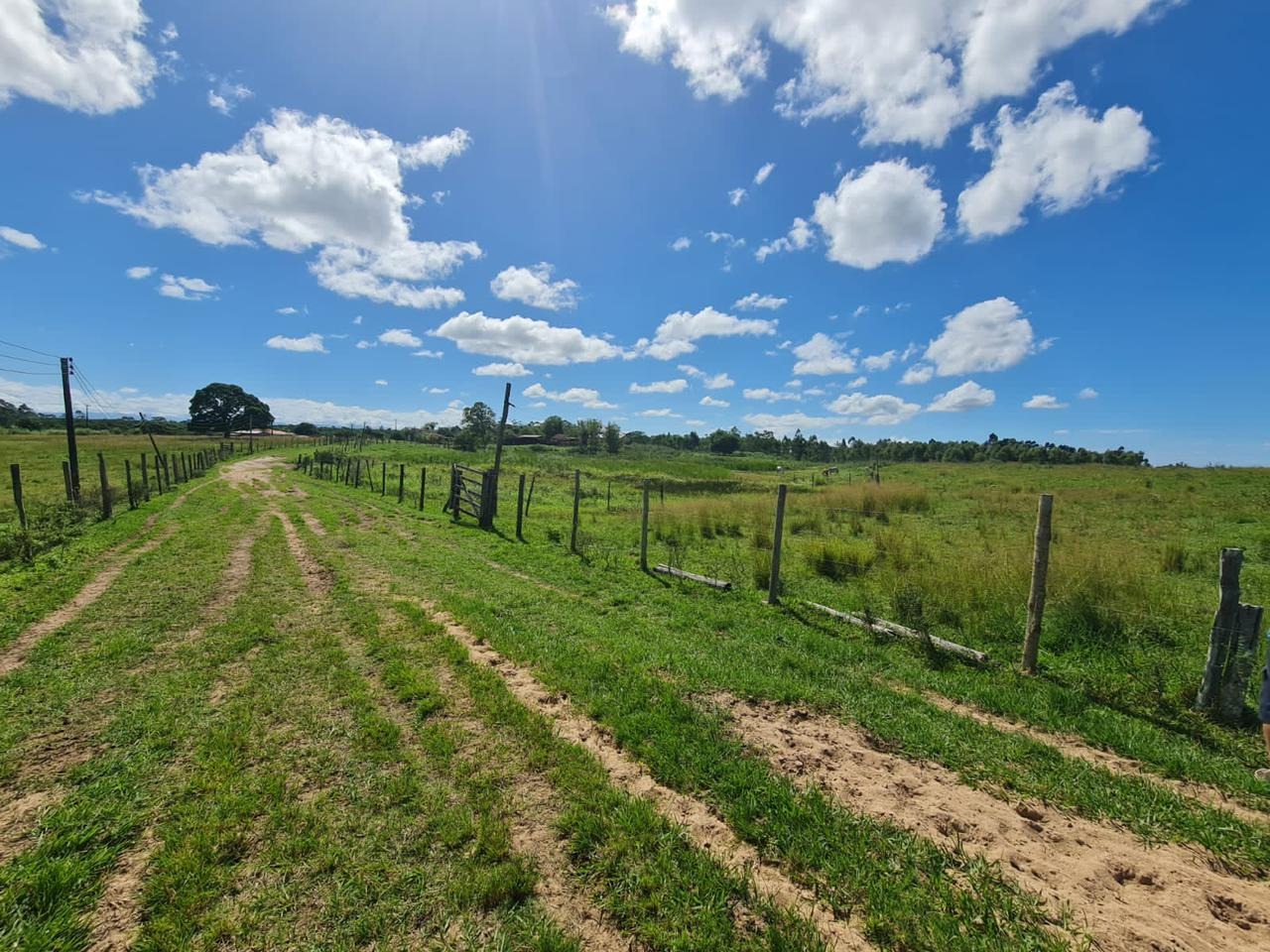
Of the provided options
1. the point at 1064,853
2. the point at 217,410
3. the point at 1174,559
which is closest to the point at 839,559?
the point at 1174,559

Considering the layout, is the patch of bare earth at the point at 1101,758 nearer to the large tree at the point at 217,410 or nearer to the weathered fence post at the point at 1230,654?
the weathered fence post at the point at 1230,654

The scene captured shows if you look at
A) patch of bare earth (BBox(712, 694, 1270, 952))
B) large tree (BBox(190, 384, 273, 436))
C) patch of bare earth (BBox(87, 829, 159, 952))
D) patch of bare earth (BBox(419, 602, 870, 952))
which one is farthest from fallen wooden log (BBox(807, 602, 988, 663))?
large tree (BBox(190, 384, 273, 436))

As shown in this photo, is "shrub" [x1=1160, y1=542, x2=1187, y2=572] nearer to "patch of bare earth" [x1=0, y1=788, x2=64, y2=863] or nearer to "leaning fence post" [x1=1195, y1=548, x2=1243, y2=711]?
"leaning fence post" [x1=1195, y1=548, x2=1243, y2=711]

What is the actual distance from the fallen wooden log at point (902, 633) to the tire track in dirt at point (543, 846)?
5176 mm

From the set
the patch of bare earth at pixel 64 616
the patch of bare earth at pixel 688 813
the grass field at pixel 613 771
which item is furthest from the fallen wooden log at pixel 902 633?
the patch of bare earth at pixel 64 616

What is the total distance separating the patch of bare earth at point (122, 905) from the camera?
2.44 metres

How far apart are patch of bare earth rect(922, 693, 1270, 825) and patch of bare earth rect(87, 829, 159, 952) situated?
6141 millimetres

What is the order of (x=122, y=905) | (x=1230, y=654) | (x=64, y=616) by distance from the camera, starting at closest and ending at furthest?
(x=122, y=905) → (x=1230, y=654) → (x=64, y=616)

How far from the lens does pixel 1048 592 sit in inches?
304

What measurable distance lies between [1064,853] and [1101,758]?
64.4 inches

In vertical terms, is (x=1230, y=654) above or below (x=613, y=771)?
above

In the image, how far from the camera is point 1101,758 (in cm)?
415

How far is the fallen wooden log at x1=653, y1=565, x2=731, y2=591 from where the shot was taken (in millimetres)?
8984

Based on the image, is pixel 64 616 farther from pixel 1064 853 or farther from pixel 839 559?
pixel 839 559
